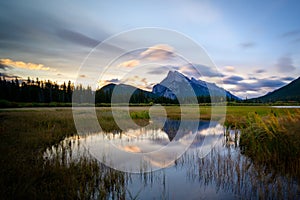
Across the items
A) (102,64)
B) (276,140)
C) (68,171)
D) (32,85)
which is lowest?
(68,171)

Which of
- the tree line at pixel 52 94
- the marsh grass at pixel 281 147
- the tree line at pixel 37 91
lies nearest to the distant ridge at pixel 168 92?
the tree line at pixel 52 94

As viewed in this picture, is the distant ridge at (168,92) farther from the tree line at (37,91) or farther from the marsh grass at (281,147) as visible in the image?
the tree line at (37,91)

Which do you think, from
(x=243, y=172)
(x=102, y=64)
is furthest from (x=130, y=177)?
(x=102, y=64)

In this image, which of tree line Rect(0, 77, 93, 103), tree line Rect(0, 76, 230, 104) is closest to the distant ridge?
tree line Rect(0, 76, 230, 104)

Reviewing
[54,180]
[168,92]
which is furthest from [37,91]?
[54,180]

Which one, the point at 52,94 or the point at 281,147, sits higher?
the point at 52,94

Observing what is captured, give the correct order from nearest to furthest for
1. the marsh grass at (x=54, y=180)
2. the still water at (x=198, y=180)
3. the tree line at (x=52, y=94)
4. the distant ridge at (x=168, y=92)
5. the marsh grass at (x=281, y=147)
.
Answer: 1. the marsh grass at (x=54, y=180)
2. the still water at (x=198, y=180)
3. the marsh grass at (x=281, y=147)
4. the distant ridge at (x=168, y=92)
5. the tree line at (x=52, y=94)

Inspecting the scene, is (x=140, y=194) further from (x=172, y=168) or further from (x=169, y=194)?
(x=172, y=168)

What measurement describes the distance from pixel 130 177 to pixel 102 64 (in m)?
10.9

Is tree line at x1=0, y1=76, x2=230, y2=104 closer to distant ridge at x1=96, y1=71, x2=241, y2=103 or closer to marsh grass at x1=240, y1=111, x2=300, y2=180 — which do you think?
distant ridge at x1=96, y1=71, x2=241, y2=103

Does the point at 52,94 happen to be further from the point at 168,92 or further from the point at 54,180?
the point at 54,180

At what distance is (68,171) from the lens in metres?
7.34

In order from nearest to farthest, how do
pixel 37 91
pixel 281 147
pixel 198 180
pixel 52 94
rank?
pixel 198 180
pixel 281 147
pixel 37 91
pixel 52 94

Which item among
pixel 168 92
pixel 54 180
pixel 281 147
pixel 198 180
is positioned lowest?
pixel 198 180
